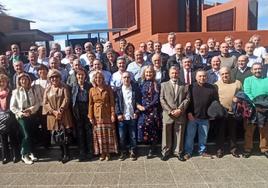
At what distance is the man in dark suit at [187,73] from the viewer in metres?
6.61

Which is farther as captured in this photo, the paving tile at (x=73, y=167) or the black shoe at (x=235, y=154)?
the black shoe at (x=235, y=154)

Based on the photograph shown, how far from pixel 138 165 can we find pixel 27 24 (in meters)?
52.1

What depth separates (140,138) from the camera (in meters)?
6.41

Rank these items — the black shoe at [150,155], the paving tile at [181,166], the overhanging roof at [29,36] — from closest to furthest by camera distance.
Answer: the paving tile at [181,166], the black shoe at [150,155], the overhanging roof at [29,36]

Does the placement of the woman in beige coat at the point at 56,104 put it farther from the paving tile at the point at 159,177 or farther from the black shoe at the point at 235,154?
the black shoe at the point at 235,154

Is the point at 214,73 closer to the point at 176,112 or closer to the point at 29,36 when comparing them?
the point at 176,112

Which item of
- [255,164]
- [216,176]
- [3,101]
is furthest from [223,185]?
[3,101]

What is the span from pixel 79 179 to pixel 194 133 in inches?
93.8

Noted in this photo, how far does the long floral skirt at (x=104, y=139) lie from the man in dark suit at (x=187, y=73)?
5.53 ft

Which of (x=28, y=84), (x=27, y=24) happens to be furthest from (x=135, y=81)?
(x=27, y=24)

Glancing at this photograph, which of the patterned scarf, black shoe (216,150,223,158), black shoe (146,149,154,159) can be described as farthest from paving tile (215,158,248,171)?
the patterned scarf

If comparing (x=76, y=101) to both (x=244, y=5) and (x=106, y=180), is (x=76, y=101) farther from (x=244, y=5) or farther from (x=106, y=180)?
(x=244, y=5)

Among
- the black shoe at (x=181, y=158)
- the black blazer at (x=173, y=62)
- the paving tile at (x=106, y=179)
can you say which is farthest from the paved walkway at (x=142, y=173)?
the black blazer at (x=173, y=62)

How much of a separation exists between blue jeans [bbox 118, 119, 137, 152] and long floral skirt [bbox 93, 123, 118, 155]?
0.50 feet
